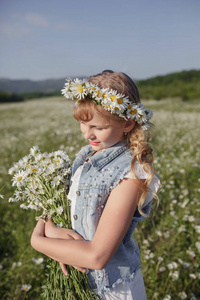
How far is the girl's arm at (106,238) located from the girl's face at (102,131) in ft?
0.87

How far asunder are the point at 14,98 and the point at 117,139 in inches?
1949

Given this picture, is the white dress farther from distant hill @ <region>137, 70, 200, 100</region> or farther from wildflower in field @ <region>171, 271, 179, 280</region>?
distant hill @ <region>137, 70, 200, 100</region>

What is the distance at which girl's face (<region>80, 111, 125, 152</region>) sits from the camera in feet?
4.43

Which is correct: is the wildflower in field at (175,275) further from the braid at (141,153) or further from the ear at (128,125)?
the ear at (128,125)

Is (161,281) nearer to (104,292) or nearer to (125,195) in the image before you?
(104,292)

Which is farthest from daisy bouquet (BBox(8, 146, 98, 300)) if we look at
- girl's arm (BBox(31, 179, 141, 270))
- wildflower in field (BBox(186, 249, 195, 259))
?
wildflower in field (BBox(186, 249, 195, 259))

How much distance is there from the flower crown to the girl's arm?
1.21 feet

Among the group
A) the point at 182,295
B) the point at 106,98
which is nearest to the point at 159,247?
the point at 182,295

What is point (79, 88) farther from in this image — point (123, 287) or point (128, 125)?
point (123, 287)

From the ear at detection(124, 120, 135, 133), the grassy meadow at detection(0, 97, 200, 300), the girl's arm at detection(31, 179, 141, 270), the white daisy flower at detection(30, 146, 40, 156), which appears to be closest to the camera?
the girl's arm at detection(31, 179, 141, 270)

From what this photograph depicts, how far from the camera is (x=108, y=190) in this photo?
1.30m

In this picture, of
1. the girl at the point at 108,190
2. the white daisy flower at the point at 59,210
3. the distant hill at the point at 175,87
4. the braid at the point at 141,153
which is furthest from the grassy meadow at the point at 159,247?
the distant hill at the point at 175,87

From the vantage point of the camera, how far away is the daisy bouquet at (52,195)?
151 centimetres

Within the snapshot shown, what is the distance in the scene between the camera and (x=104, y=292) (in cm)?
146
